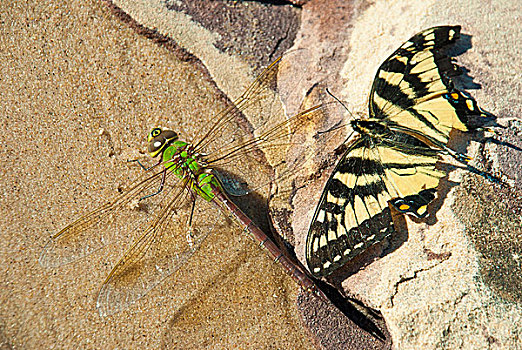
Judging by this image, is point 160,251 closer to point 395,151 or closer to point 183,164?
point 183,164

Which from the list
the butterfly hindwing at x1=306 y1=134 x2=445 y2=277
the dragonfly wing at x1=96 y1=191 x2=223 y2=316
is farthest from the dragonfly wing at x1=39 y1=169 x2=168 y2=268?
the butterfly hindwing at x1=306 y1=134 x2=445 y2=277

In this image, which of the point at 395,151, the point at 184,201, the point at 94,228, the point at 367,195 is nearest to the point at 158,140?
the point at 184,201

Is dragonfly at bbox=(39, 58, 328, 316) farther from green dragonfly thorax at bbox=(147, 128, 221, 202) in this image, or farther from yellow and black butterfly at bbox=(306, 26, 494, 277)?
yellow and black butterfly at bbox=(306, 26, 494, 277)

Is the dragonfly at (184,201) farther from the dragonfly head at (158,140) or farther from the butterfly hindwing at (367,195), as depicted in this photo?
the butterfly hindwing at (367,195)

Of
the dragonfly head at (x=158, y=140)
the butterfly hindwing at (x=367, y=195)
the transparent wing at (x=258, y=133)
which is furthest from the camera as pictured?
the transparent wing at (x=258, y=133)

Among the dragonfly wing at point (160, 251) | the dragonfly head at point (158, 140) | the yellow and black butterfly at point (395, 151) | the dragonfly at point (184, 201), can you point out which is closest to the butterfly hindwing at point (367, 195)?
the yellow and black butterfly at point (395, 151)

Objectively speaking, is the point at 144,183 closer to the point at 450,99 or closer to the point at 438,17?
the point at 450,99

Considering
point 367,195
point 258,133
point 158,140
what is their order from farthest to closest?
point 258,133 → point 158,140 → point 367,195
